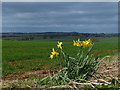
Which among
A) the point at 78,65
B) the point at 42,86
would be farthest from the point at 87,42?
the point at 42,86

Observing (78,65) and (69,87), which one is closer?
(69,87)

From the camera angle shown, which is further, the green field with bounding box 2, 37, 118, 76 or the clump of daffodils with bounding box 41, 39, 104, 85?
the green field with bounding box 2, 37, 118, 76

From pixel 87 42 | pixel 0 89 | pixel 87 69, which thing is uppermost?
pixel 87 42

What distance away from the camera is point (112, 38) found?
8194 cm

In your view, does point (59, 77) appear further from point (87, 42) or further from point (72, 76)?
point (87, 42)

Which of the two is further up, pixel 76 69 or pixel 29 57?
pixel 76 69

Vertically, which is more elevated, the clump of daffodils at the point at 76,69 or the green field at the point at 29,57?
the clump of daffodils at the point at 76,69

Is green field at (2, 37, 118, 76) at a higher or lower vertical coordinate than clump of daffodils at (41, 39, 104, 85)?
lower

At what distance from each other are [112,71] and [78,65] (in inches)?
63.2

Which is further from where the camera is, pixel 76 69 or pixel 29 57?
pixel 29 57

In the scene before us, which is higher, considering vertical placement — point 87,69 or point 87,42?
point 87,42

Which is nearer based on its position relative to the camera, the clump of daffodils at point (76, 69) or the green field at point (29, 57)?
the clump of daffodils at point (76, 69)

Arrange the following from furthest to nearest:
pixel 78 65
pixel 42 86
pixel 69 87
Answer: pixel 78 65, pixel 42 86, pixel 69 87

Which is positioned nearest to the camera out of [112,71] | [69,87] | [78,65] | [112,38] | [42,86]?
[69,87]
